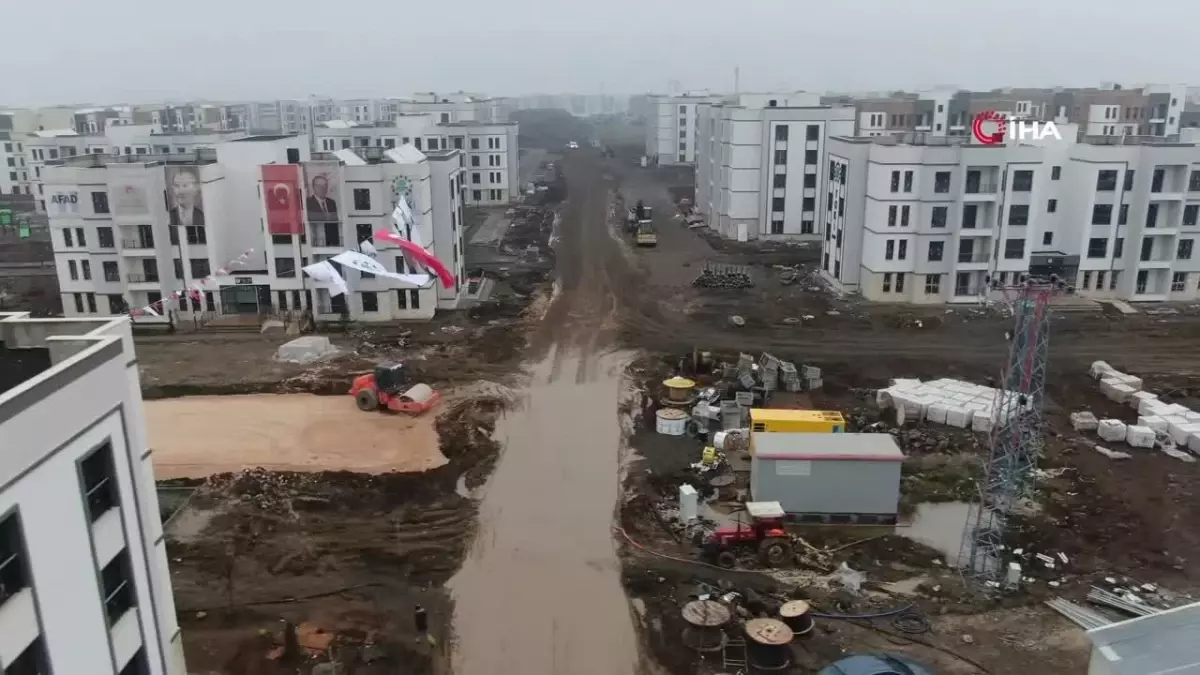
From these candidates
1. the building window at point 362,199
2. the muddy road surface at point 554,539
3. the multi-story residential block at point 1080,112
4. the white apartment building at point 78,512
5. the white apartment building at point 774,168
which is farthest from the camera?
the multi-story residential block at point 1080,112

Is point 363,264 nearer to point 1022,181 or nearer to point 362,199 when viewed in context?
point 362,199

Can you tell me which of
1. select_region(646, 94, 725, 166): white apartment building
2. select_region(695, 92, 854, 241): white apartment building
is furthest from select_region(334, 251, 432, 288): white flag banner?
select_region(646, 94, 725, 166): white apartment building

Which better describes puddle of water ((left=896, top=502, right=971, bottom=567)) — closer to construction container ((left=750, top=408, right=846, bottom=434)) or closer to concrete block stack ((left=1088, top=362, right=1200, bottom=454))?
construction container ((left=750, top=408, right=846, bottom=434))

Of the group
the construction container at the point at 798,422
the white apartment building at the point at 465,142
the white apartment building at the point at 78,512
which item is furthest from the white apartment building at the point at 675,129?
the white apartment building at the point at 78,512

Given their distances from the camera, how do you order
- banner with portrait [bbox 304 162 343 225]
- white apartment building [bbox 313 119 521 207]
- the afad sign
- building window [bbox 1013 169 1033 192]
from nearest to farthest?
banner with portrait [bbox 304 162 343 225], building window [bbox 1013 169 1033 192], the afad sign, white apartment building [bbox 313 119 521 207]

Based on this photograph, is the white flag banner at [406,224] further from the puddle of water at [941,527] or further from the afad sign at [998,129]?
the afad sign at [998,129]

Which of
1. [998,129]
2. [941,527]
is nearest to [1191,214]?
[998,129]
